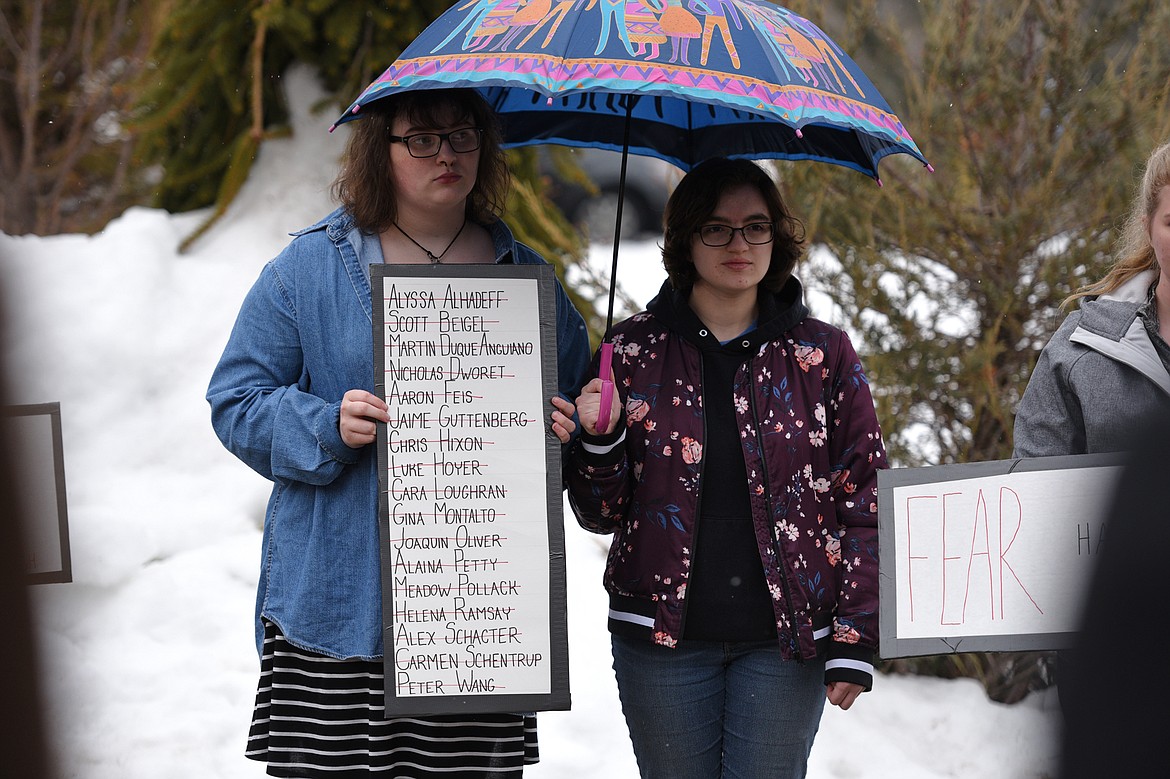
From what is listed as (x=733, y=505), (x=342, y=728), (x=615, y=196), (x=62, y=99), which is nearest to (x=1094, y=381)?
(x=733, y=505)

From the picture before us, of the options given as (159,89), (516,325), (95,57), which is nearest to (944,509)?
(516,325)

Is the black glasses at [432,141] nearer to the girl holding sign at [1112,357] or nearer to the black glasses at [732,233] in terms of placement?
the black glasses at [732,233]

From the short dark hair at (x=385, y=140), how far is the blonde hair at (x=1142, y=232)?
4.76 feet

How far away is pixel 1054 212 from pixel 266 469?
11.4 feet

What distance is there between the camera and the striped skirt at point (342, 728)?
114 inches

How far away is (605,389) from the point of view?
2918 mm

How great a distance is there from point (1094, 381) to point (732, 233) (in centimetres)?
89

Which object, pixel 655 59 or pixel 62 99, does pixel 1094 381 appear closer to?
pixel 655 59

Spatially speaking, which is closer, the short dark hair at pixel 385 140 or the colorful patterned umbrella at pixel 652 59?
the colorful patterned umbrella at pixel 652 59

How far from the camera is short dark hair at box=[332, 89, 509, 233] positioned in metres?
2.91

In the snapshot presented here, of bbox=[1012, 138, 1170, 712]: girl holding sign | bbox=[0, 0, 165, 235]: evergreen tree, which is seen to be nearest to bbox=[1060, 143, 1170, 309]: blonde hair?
bbox=[1012, 138, 1170, 712]: girl holding sign

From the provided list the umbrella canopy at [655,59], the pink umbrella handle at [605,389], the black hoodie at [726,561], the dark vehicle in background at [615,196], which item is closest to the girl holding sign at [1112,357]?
the umbrella canopy at [655,59]

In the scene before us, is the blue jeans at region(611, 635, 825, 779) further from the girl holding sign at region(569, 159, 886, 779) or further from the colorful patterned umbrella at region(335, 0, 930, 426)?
the colorful patterned umbrella at region(335, 0, 930, 426)

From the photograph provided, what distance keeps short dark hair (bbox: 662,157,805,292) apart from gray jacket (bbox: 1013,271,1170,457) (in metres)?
0.67
